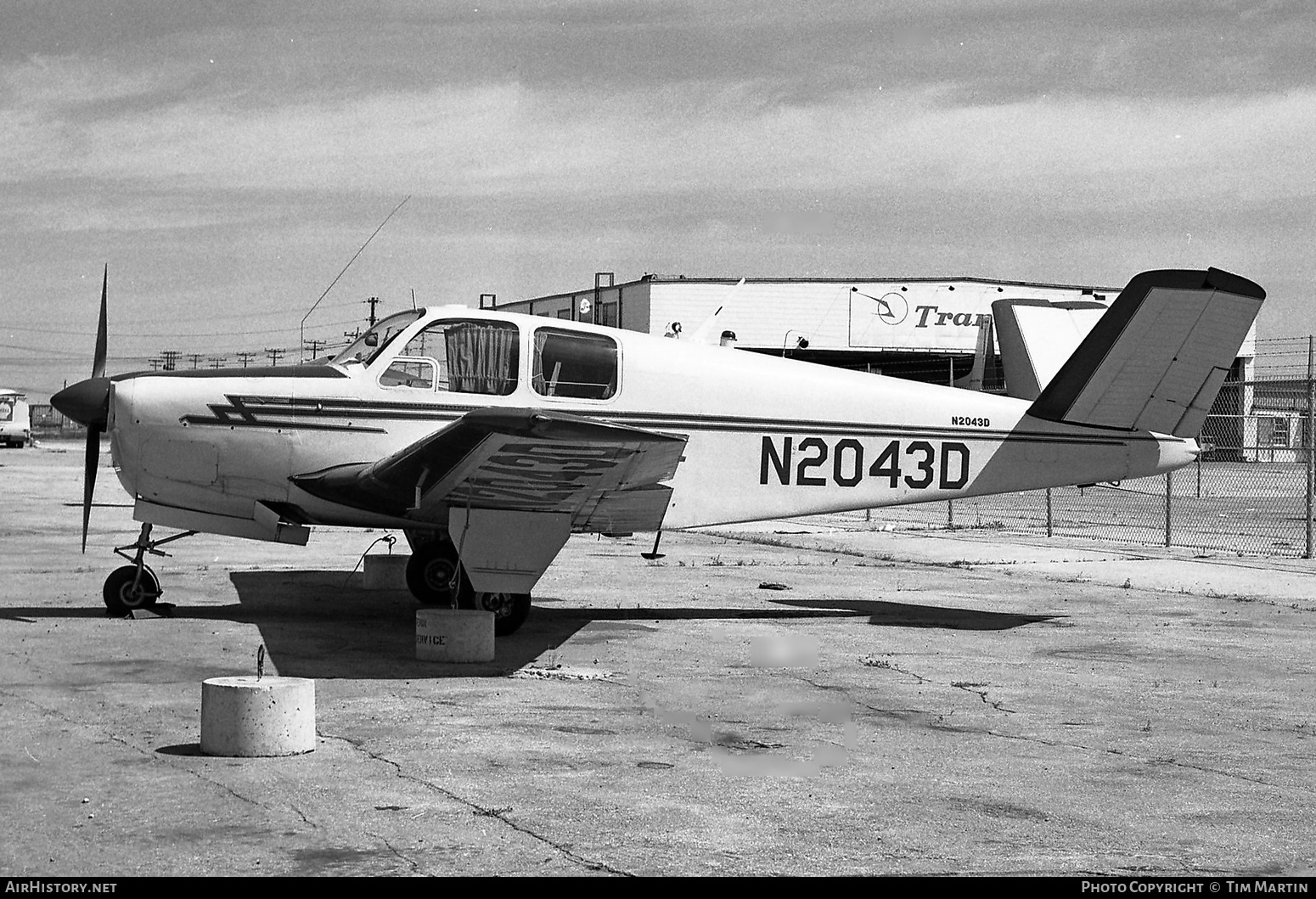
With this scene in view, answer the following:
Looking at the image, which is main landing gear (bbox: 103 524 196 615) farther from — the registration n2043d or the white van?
the white van

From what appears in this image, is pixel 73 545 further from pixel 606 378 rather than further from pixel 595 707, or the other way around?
pixel 595 707

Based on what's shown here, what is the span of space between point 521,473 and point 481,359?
7.09 feet

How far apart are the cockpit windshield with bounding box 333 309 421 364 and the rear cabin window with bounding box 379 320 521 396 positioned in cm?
22

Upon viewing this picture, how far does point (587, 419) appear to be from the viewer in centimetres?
991

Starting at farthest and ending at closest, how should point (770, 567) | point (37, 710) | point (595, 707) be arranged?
1. point (770, 567)
2. point (595, 707)
3. point (37, 710)

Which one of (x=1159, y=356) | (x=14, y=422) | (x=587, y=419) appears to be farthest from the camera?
(x=14, y=422)

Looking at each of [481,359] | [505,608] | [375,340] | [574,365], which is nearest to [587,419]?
[574,365]

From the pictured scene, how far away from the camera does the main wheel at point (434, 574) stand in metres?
12.3

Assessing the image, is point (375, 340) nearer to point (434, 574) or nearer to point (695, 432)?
point (434, 574)

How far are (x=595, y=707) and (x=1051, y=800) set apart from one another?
9.64 ft

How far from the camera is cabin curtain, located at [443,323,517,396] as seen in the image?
11141 millimetres

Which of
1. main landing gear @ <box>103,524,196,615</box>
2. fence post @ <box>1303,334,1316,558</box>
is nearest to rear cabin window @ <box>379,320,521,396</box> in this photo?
main landing gear @ <box>103,524,196,615</box>

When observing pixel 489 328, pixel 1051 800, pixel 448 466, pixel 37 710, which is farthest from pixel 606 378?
pixel 1051 800
